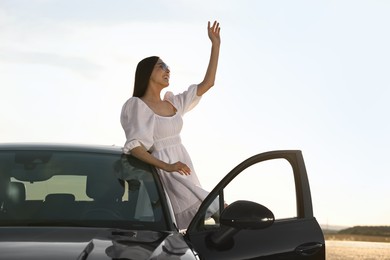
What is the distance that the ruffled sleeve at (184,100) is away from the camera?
784 cm

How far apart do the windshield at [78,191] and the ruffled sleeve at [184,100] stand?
1556mm

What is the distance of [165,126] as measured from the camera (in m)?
7.43

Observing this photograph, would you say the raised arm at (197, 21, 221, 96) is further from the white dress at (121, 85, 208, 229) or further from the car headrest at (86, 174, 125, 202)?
the car headrest at (86, 174, 125, 202)

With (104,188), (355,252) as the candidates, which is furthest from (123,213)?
(355,252)

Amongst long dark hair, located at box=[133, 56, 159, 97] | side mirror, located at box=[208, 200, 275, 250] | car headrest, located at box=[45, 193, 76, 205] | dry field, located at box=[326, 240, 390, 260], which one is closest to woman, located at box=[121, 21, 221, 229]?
long dark hair, located at box=[133, 56, 159, 97]

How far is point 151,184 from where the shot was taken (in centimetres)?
600

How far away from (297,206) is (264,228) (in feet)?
1.97

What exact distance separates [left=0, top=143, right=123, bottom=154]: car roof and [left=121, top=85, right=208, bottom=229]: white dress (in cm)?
24

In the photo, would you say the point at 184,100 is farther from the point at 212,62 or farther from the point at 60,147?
the point at 60,147

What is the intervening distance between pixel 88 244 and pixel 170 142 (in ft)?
8.98

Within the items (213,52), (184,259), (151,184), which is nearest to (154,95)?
(213,52)

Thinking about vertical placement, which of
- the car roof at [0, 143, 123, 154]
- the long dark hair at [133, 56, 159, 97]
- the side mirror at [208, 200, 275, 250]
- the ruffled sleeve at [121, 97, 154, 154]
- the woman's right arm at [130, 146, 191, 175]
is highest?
the long dark hair at [133, 56, 159, 97]

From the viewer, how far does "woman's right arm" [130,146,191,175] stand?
6529 mm

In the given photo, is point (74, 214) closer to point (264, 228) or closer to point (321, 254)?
point (264, 228)
